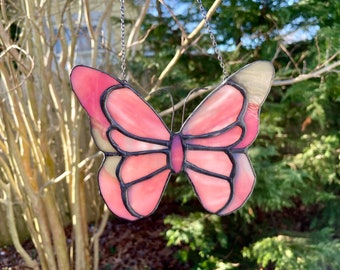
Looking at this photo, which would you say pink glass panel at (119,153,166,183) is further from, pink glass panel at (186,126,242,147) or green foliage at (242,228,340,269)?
green foliage at (242,228,340,269)

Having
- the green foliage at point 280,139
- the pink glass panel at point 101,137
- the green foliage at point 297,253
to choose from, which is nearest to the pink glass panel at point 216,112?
the pink glass panel at point 101,137

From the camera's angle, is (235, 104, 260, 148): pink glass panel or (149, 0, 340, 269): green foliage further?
(149, 0, 340, 269): green foliage

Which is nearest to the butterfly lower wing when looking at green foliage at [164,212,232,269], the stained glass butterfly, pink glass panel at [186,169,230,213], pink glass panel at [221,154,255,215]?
the stained glass butterfly

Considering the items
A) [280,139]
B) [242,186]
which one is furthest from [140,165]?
[280,139]

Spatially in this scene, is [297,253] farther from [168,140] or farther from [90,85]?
[90,85]

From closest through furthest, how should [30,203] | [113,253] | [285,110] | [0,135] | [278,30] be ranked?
[0,135], [30,203], [278,30], [285,110], [113,253]

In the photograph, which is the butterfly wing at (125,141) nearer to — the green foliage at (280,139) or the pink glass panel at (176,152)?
the pink glass panel at (176,152)

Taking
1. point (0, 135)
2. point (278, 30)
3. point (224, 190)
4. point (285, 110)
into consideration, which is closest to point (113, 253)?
point (0, 135)

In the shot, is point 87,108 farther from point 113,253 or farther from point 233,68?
point 113,253
